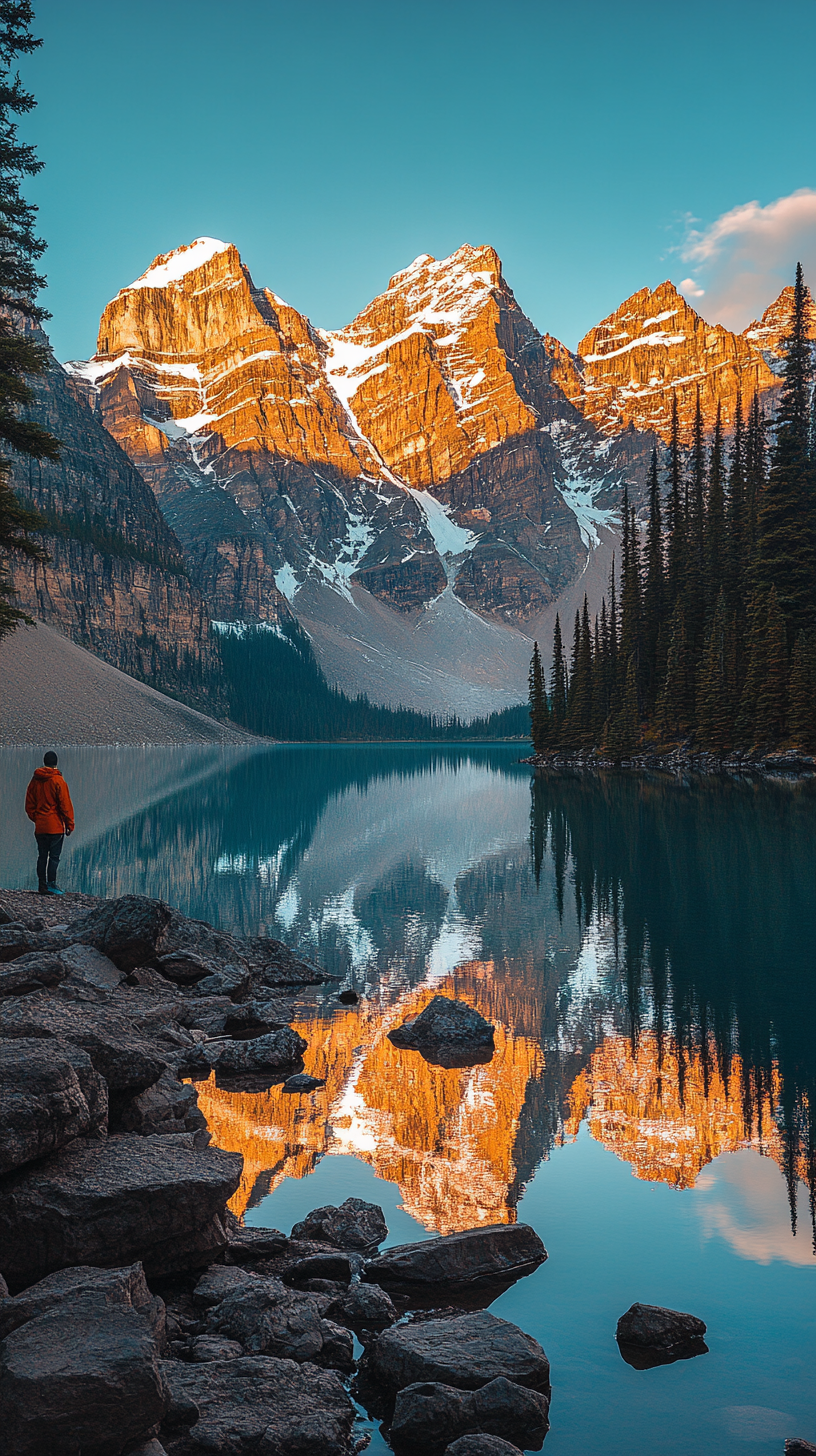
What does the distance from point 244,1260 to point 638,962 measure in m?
10.6

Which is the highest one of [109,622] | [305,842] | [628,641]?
[109,622]

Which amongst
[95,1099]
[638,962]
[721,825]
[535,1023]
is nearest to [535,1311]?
[95,1099]

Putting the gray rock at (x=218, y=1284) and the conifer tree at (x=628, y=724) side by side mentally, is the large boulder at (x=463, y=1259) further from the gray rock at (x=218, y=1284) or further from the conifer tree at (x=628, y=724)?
the conifer tree at (x=628, y=724)

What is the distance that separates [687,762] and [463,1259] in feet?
210

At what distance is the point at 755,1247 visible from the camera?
6906mm

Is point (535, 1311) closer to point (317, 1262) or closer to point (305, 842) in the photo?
point (317, 1262)

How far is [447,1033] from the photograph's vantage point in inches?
480

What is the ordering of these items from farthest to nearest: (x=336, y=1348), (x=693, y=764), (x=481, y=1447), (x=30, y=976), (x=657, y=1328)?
(x=693, y=764)
(x=30, y=976)
(x=657, y=1328)
(x=336, y=1348)
(x=481, y=1447)

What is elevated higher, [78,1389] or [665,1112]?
[78,1389]

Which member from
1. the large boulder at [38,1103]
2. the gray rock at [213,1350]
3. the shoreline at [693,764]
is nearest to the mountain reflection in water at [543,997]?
the large boulder at [38,1103]

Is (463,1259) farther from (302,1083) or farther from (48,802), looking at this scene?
(48,802)

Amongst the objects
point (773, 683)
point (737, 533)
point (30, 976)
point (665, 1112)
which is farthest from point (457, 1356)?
point (737, 533)

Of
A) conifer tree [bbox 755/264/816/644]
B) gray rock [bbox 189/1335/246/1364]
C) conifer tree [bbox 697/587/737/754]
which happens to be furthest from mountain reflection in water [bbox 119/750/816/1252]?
conifer tree [bbox 755/264/816/644]

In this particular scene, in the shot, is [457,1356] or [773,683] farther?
[773,683]
